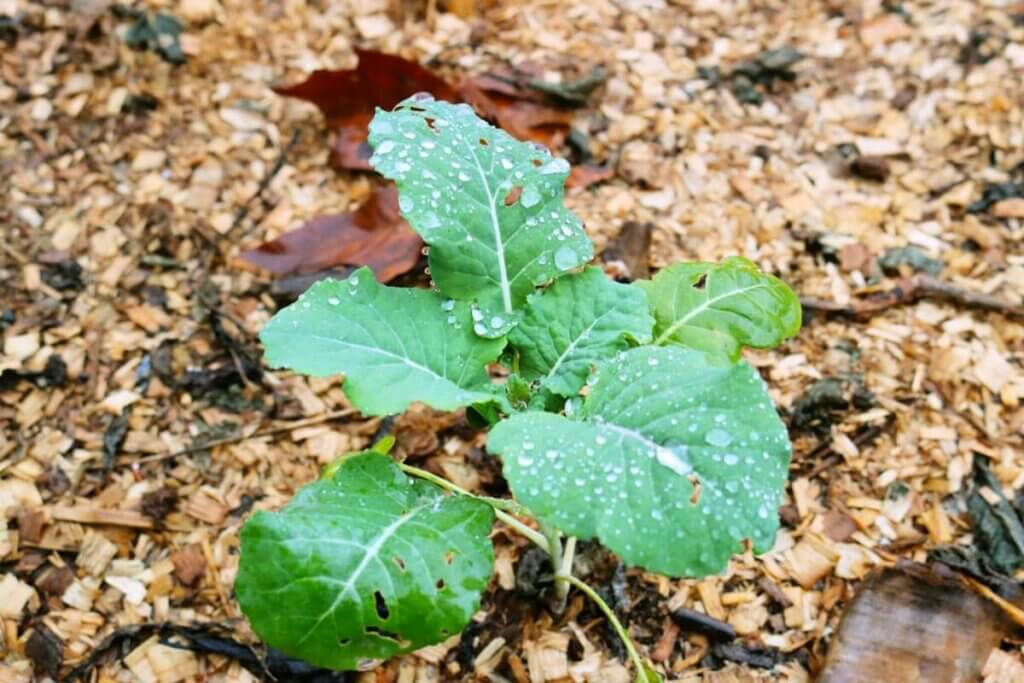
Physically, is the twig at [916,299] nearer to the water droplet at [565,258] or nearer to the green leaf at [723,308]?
the green leaf at [723,308]

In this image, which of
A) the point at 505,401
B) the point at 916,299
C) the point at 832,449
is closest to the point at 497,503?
the point at 505,401

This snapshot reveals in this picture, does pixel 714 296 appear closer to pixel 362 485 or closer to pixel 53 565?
pixel 362 485

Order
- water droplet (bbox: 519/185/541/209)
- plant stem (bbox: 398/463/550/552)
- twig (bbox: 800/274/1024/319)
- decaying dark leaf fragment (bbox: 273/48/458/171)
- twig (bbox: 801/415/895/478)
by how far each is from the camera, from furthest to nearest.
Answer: decaying dark leaf fragment (bbox: 273/48/458/171) < twig (bbox: 800/274/1024/319) < twig (bbox: 801/415/895/478) < water droplet (bbox: 519/185/541/209) < plant stem (bbox: 398/463/550/552)

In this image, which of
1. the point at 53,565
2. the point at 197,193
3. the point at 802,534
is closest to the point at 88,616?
the point at 53,565

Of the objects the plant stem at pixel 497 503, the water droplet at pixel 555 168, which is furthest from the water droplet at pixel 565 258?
the plant stem at pixel 497 503

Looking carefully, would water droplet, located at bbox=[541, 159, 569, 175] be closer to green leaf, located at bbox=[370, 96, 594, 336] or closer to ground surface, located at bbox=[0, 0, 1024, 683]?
green leaf, located at bbox=[370, 96, 594, 336]

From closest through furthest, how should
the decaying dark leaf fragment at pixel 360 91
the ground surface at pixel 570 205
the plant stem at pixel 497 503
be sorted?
1. the plant stem at pixel 497 503
2. the ground surface at pixel 570 205
3. the decaying dark leaf fragment at pixel 360 91

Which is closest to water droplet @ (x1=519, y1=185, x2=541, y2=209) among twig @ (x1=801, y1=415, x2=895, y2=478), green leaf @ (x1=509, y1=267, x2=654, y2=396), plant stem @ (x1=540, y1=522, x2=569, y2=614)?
green leaf @ (x1=509, y1=267, x2=654, y2=396)
